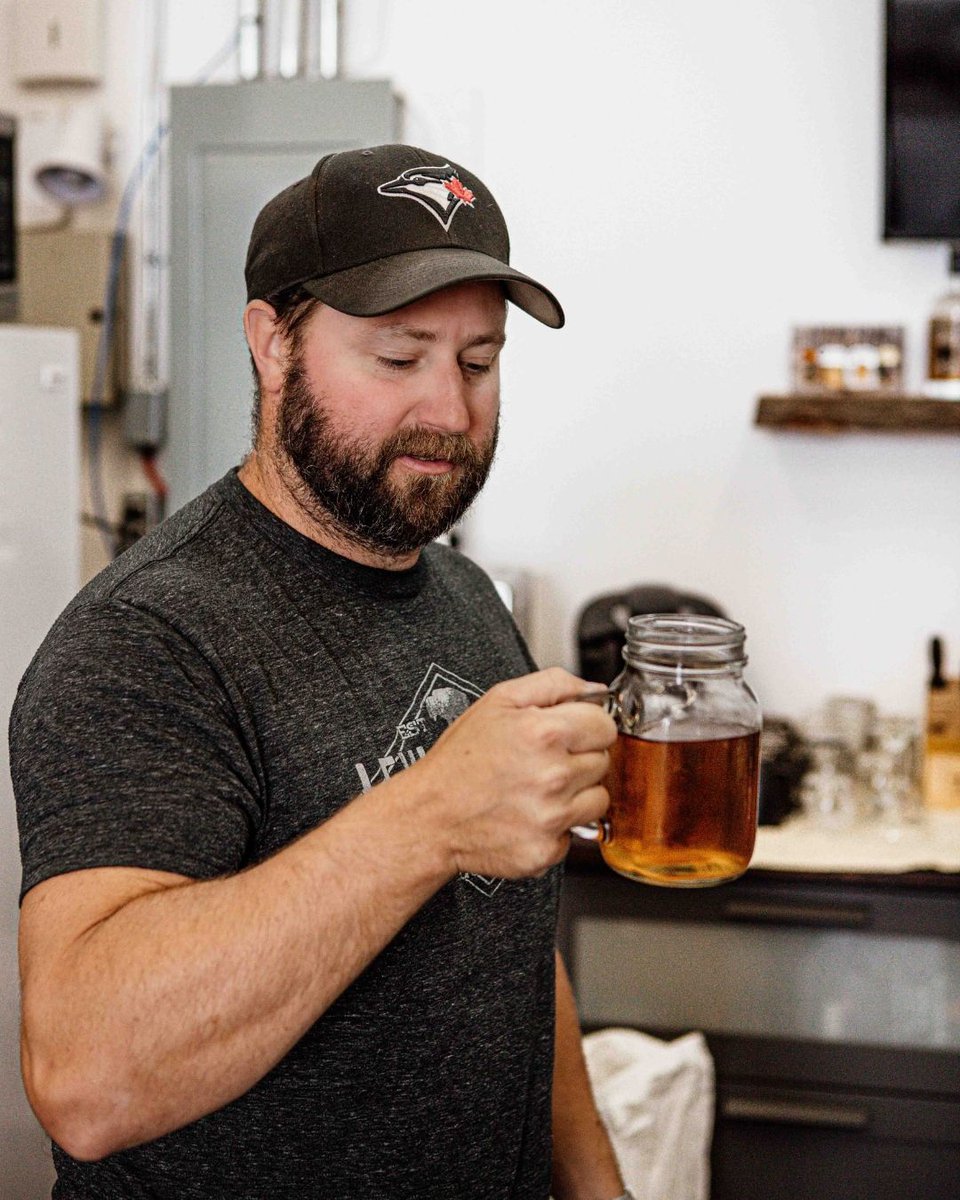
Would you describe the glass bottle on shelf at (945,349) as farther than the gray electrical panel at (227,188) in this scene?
No

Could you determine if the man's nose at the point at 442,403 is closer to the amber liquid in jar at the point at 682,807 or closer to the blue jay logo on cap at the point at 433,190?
the blue jay logo on cap at the point at 433,190

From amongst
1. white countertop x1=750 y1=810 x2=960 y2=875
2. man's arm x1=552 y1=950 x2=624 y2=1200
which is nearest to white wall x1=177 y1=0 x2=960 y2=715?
white countertop x1=750 y1=810 x2=960 y2=875

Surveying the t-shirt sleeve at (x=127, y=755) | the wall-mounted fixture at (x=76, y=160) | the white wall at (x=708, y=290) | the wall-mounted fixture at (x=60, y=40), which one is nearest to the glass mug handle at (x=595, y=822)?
the t-shirt sleeve at (x=127, y=755)

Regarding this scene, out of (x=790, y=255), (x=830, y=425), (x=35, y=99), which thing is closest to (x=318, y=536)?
(x=830, y=425)

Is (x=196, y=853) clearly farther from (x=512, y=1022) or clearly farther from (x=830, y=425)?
(x=830, y=425)

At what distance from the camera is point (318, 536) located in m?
1.19

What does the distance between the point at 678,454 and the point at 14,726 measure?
6.79 ft

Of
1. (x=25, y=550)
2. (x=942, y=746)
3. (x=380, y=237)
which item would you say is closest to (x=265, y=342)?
(x=380, y=237)

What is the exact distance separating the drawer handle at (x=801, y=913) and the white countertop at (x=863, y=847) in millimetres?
80

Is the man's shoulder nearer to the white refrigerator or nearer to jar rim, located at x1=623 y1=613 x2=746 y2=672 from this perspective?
jar rim, located at x1=623 y1=613 x2=746 y2=672

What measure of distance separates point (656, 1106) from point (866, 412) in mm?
1318

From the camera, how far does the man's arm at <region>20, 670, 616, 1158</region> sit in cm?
85

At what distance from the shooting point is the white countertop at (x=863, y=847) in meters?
2.36

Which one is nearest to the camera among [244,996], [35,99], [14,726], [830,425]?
[244,996]
